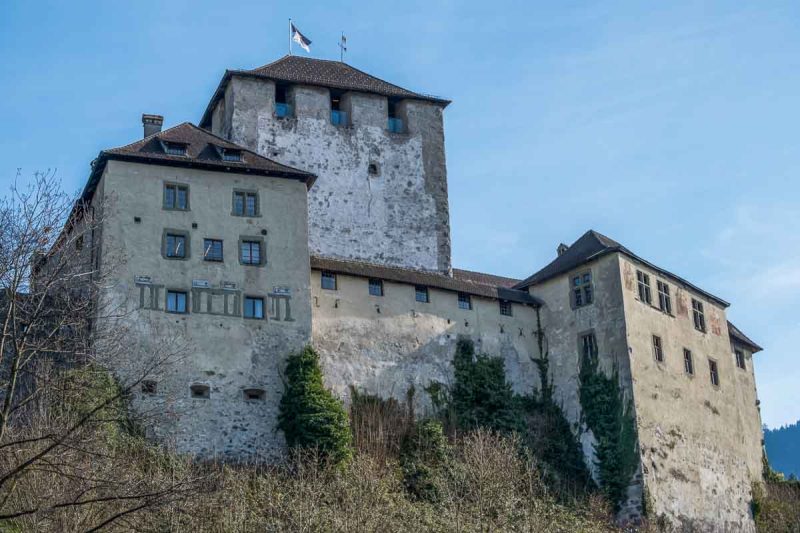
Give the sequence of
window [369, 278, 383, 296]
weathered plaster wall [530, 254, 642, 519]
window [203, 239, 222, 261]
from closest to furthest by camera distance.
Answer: window [203, 239, 222, 261], window [369, 278, 383, 296], weathered plaster wall [530, 254, 642, 519]

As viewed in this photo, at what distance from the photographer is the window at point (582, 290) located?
51.7m

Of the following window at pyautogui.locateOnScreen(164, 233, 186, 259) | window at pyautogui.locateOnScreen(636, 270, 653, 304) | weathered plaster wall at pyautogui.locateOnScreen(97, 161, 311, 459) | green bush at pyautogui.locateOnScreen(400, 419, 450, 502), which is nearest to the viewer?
weathered plaster wall at pyautogui.locateOnScreen(97, 161, 311, 459)

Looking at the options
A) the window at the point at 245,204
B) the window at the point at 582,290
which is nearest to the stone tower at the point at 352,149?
the window at the point at 245,204

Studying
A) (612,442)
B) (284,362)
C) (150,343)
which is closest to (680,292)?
(612,442)

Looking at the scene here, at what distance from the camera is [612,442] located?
48375mm

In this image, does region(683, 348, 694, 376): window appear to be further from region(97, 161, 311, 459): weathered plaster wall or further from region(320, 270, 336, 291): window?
region(97, 161, 311, 459): weathered plaster wall

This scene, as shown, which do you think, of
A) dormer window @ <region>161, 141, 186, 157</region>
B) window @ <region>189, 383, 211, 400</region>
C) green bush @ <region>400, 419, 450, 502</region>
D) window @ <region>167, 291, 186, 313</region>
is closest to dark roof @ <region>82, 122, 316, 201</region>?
dormer window @ <region>161, 141, 186, 157</region>

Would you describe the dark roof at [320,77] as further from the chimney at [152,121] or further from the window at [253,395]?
the window at [253,395]

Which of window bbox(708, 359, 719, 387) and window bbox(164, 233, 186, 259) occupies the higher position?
window bbox(164, 233, 186, 259)

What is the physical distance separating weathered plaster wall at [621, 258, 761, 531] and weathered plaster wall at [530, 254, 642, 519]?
1.31ft

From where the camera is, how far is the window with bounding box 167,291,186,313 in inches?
1750

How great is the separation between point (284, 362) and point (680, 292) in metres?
17.3

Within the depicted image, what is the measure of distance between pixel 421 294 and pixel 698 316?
1182 cm

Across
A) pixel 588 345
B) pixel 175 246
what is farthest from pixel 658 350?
pixel 175 246
